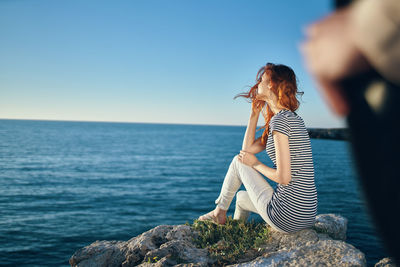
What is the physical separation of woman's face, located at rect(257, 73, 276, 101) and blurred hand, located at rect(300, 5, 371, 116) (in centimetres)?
377

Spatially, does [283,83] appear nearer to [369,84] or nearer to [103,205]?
[369,84]

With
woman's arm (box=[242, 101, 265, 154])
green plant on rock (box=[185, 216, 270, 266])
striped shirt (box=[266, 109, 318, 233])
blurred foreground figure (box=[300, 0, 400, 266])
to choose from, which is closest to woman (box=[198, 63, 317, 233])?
striped shirt (box=[266, 109, 318, 233])

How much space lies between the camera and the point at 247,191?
4723 millimetres

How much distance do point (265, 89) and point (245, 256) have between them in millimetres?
2423

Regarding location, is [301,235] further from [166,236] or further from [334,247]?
[166,236]

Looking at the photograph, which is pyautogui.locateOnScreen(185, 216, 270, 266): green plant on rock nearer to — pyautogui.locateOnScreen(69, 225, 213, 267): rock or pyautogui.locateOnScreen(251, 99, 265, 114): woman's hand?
pyautogui.locateOnScreen(69, 225, 213, 267): rock

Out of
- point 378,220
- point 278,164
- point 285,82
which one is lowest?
point 278,164

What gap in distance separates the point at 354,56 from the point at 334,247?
4060 millimetres

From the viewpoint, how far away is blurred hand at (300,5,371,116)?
1.46ft

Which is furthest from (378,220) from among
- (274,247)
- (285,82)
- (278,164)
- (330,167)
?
(330,167)

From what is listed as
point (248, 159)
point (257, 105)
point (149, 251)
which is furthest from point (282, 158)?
point (149, 251)

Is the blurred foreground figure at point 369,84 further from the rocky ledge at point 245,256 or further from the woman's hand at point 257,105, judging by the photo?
the woman's hand at point 257,105

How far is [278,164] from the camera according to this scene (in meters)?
3.84

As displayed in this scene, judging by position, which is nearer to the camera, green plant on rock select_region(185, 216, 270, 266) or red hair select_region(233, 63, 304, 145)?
red hair select_region(233, 63, 304, 145)
